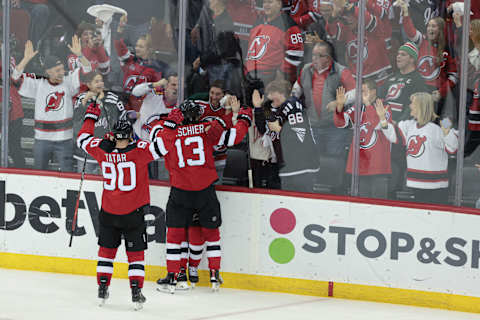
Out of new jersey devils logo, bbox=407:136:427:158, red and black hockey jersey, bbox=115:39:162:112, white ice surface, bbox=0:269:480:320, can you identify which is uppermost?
red and black hockey jersey, bbox=115:39:162:112

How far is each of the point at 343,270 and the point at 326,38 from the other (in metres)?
1.89

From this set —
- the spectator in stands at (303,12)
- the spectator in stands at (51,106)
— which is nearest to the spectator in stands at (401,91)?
the spectator in stands at (303,12)

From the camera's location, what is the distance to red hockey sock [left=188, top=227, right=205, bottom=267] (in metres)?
6.55

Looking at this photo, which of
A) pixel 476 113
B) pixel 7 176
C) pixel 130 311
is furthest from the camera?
pixel 7 176

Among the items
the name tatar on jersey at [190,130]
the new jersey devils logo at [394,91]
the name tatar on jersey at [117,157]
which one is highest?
the new jersey devils logo at [394,91]

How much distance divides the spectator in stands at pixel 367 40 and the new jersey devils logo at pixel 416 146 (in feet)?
1.74

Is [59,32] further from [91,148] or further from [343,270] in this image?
[343,270]

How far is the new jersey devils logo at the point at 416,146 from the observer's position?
6367 millimetres

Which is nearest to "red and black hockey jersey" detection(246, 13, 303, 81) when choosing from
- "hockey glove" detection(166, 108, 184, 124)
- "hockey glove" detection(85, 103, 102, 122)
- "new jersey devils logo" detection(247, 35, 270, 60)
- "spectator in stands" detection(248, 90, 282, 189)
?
"new jersey devils logo" detection(247, 35, 270, 60)

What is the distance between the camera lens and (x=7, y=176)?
703 cm

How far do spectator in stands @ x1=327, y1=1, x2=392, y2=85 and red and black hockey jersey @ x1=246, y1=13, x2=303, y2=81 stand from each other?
0.36m

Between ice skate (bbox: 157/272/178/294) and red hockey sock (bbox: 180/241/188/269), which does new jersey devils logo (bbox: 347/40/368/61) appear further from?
ice skate (bbox: 157/272/178/294)

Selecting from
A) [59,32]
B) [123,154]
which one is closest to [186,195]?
[123,154]

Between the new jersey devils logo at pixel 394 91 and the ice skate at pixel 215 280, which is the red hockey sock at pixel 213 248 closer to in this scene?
the ice skate at pixel 215 280
